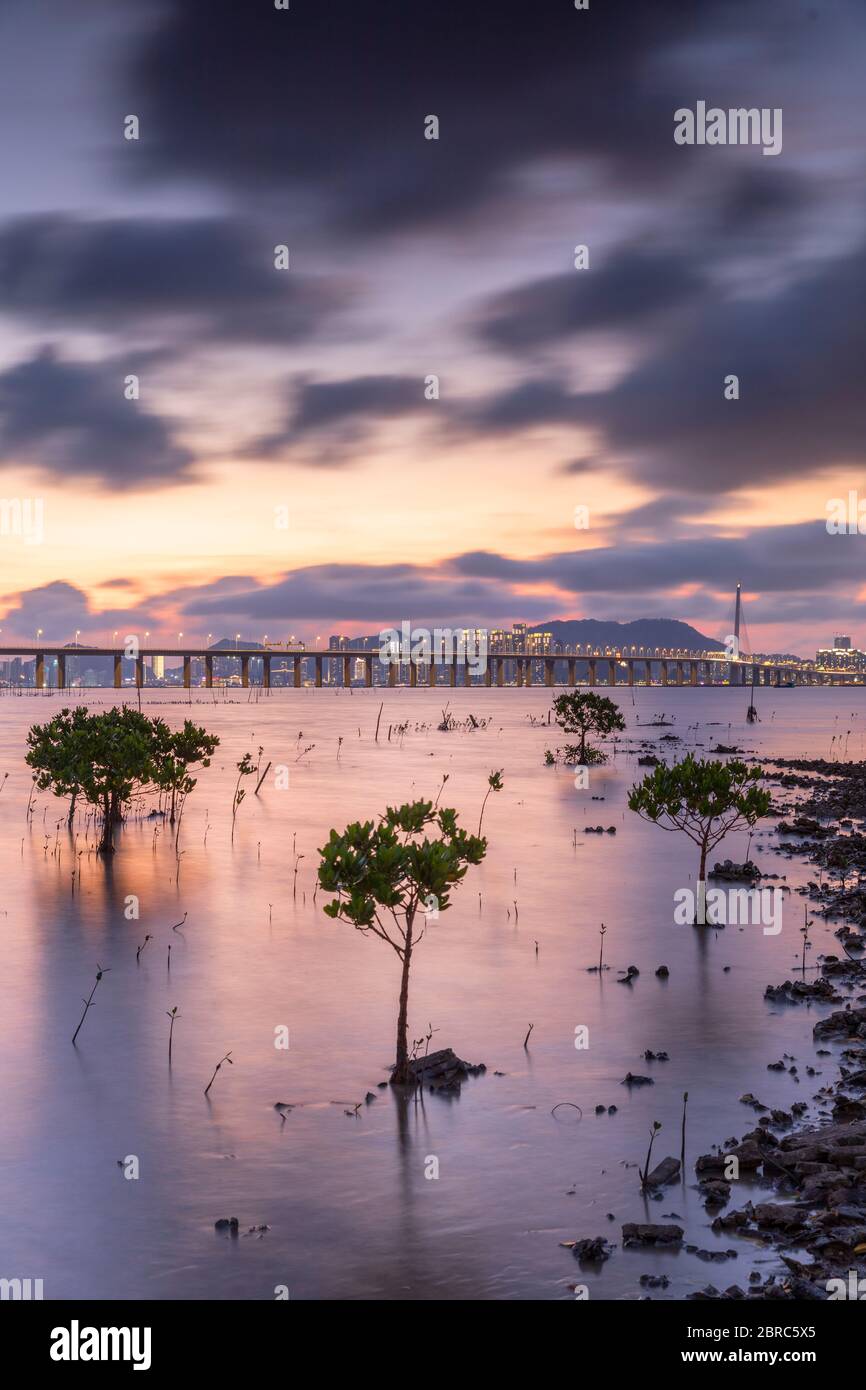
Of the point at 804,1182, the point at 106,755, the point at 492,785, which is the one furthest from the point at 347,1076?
the point at 492,785

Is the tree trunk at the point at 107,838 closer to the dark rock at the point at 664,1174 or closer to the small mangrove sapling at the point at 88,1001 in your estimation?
the small mangrove sapling at the point at 88,1001

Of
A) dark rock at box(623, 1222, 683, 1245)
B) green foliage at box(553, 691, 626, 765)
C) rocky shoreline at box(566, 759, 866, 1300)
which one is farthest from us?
green foliage at box(553, 691, 626, 765)

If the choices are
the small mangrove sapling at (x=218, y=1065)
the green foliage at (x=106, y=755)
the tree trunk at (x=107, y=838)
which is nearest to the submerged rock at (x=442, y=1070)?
the small mangrove sapling at (x=218, y=1065)

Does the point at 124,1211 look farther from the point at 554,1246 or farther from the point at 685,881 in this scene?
the point at 685,881

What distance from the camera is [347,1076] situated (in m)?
16.7

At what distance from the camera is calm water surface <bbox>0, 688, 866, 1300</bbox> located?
37.9 ft

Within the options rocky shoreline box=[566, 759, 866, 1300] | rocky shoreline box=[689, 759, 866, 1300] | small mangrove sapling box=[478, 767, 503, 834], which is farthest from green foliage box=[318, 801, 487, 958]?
small mangrove sapling box=[478, 767, 503, 834]

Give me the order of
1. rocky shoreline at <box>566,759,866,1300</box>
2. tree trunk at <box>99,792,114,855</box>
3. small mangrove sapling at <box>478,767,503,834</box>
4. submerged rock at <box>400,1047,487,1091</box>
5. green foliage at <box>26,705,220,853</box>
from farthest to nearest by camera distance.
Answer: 1. small mangrove sapling at <box>478,767,503,834</box>
2. tree trunk at <box>99,792,114,855</box>
3. green foliage at <box>26,705,220,853</box>
4. submerged rock at <box>400,1047,487,1091</box>
5. rocky shoreline at <box>566,759,866,1300</box>

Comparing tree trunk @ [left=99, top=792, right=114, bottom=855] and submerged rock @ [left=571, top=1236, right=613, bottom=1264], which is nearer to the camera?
submerged rock @ [left=571, top=1236, right=613, bottom=1264]

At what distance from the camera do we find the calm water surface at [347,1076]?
11.6m

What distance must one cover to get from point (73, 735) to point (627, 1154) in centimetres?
2510

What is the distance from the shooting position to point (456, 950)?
2431 centimetres

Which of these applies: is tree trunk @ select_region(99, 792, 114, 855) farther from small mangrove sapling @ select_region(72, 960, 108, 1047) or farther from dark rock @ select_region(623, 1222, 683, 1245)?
dark rock @ select_region(623, 1222, 683, 1245)
